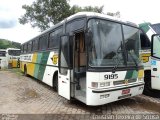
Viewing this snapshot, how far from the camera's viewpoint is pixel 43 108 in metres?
7.15

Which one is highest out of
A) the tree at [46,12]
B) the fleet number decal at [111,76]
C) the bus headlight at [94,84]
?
the tree at [46,12]

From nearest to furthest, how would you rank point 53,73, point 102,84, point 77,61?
point 102,84 < point 77,61 < point 53,73

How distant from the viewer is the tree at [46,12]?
25.4 m

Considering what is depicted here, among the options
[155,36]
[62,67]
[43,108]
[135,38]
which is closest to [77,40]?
[62,67]

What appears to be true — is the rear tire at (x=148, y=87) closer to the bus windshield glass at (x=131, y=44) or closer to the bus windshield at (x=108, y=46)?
the bus windshield glass at (x=131, y=44)

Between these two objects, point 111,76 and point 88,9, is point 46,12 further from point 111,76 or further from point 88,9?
point 111,76

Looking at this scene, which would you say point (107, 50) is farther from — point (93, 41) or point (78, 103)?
point (78, 103)

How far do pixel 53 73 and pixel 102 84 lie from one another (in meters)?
3.71

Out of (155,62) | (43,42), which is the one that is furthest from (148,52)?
(43,42)

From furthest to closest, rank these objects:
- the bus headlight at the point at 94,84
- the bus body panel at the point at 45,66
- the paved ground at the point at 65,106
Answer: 1. the bus body panel at the point at 45,66
2. the paved ground at the point at 65,106
3. the bus headlight at the point at 94,84

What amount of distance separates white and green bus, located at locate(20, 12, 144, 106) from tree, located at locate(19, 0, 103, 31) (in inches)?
688

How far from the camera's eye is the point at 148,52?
8812mm

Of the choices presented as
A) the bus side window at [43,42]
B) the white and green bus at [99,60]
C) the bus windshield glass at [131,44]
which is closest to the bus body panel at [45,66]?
the bus side window at [43,42]

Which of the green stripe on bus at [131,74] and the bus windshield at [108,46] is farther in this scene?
the green stripe on bus at [131,74]
